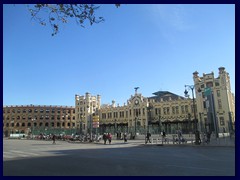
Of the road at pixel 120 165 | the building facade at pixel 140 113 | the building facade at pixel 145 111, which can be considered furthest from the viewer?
the building facade at pixel 145 111

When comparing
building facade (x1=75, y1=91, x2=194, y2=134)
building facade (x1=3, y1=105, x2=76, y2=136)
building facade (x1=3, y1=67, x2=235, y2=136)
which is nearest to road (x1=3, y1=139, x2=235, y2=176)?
building facade (x1=3, y1=67, x2=235, y2=136)

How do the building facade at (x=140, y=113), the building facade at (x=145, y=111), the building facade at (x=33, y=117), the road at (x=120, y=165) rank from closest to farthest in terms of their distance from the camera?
the road at (x=120, y=165)
the building facade at (x=140, y=113)
the building facade at (x=145, y=111)
the building facade at (x=33, y=117)

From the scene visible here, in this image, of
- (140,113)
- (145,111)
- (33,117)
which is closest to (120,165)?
(145,111)

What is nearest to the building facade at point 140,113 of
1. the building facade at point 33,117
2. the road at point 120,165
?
the building facade at point 33,117

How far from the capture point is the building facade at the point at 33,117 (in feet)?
384

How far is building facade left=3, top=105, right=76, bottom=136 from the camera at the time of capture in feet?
384

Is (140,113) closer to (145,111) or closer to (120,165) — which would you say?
(145,111)

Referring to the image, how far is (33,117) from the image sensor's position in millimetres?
118688

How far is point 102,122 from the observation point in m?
111

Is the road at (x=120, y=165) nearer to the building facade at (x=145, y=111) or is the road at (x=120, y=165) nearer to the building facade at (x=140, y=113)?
the building facade at (x=140, y=113)
